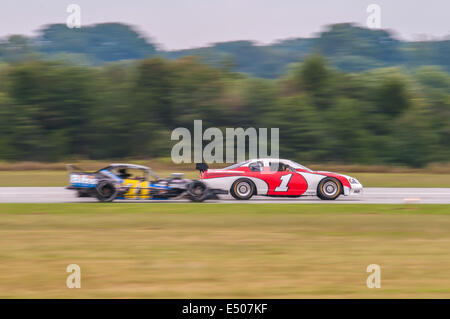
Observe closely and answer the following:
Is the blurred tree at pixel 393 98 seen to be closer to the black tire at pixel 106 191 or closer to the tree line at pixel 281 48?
the black tire at pixel 106 191

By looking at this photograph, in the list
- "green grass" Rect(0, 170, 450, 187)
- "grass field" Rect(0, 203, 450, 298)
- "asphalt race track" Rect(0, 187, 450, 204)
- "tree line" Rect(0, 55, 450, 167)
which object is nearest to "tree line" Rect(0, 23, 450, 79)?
"tree line" Rect(0, 55, 450, 167)

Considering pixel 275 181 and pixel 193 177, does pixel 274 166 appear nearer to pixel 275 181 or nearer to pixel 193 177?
pixel 275 181

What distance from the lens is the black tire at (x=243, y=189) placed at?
54.9ft

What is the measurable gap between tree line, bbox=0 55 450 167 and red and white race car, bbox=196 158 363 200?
24.3m

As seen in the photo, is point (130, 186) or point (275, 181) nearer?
point (130, 186)

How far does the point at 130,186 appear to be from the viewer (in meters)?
15.9

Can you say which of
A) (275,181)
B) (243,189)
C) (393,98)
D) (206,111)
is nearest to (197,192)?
(243,189)

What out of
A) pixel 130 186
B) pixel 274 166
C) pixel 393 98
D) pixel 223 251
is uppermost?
pixel 393 98

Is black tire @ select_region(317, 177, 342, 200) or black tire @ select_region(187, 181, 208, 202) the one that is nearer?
black tire @ select_region(187, 181, 208, 202)

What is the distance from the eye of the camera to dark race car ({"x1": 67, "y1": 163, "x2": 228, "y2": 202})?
15.7m

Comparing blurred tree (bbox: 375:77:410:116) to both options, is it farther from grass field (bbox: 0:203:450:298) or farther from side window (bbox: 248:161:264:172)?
grass field (bbox: 0:203:450:298)

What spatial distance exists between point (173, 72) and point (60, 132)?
943cm

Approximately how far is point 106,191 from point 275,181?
459 cm
